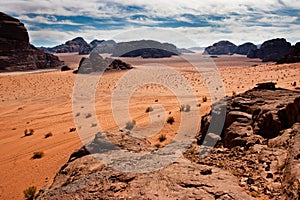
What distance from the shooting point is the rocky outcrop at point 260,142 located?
4.43m

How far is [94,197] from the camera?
14.5 feet

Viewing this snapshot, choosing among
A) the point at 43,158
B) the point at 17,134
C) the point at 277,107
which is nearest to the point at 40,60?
the point at 17,134

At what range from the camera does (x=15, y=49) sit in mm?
68625

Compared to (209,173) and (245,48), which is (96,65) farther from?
(245,48)

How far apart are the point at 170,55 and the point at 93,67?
9710 cm

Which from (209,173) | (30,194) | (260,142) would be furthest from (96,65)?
(209,173)

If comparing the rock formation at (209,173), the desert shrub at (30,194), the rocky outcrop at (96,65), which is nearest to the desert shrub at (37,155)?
the desert shrub at (30,194)

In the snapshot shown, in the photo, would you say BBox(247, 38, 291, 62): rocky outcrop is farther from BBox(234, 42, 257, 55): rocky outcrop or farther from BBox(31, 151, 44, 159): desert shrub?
BBox(31, 151, 44, 159): desert shrub

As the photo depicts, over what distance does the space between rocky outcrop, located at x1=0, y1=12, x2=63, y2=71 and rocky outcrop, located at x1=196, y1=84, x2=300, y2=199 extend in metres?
65.5

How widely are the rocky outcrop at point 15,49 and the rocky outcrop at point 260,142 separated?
65546 mm

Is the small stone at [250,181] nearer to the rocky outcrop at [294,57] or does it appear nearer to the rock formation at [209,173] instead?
the rock formation at [209,173]

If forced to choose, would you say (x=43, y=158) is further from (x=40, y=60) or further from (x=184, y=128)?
(x=40, y=60)

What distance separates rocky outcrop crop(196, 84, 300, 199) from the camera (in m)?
4.43

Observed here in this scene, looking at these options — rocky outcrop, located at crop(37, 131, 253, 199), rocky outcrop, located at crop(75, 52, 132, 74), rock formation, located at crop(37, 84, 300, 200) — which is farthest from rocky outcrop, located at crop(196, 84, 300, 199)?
rocky outcrop, located at crop(75, 52, 132, 74)
